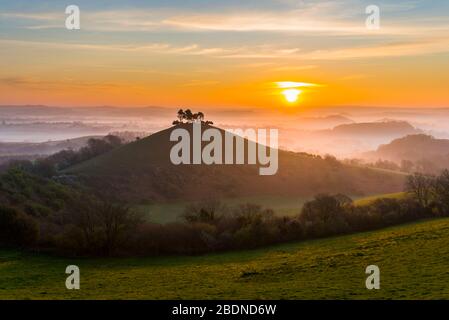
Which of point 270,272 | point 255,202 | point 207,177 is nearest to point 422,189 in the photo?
point 270,272

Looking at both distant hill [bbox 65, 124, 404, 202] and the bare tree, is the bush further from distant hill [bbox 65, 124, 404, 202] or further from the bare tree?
distant hill [bbox 65, 124, 404, 202]

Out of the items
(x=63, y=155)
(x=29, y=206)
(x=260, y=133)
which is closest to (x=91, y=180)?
(x=63, y=155)

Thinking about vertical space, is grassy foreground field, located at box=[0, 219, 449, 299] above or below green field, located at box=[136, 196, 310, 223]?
below

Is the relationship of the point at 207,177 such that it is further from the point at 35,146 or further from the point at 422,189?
the point at 35,146

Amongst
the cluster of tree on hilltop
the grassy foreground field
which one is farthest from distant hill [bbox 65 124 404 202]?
the grassy foreground field

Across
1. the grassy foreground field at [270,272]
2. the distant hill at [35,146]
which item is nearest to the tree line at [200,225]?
Answer: the grassy foreground field at [270,272]

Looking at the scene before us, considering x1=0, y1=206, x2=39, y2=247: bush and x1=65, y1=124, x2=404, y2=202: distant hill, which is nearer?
x1=0, y1=206, x2=39, y2=247: bush

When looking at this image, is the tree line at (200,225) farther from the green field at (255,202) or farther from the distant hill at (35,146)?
the distant hill at (35,146)
